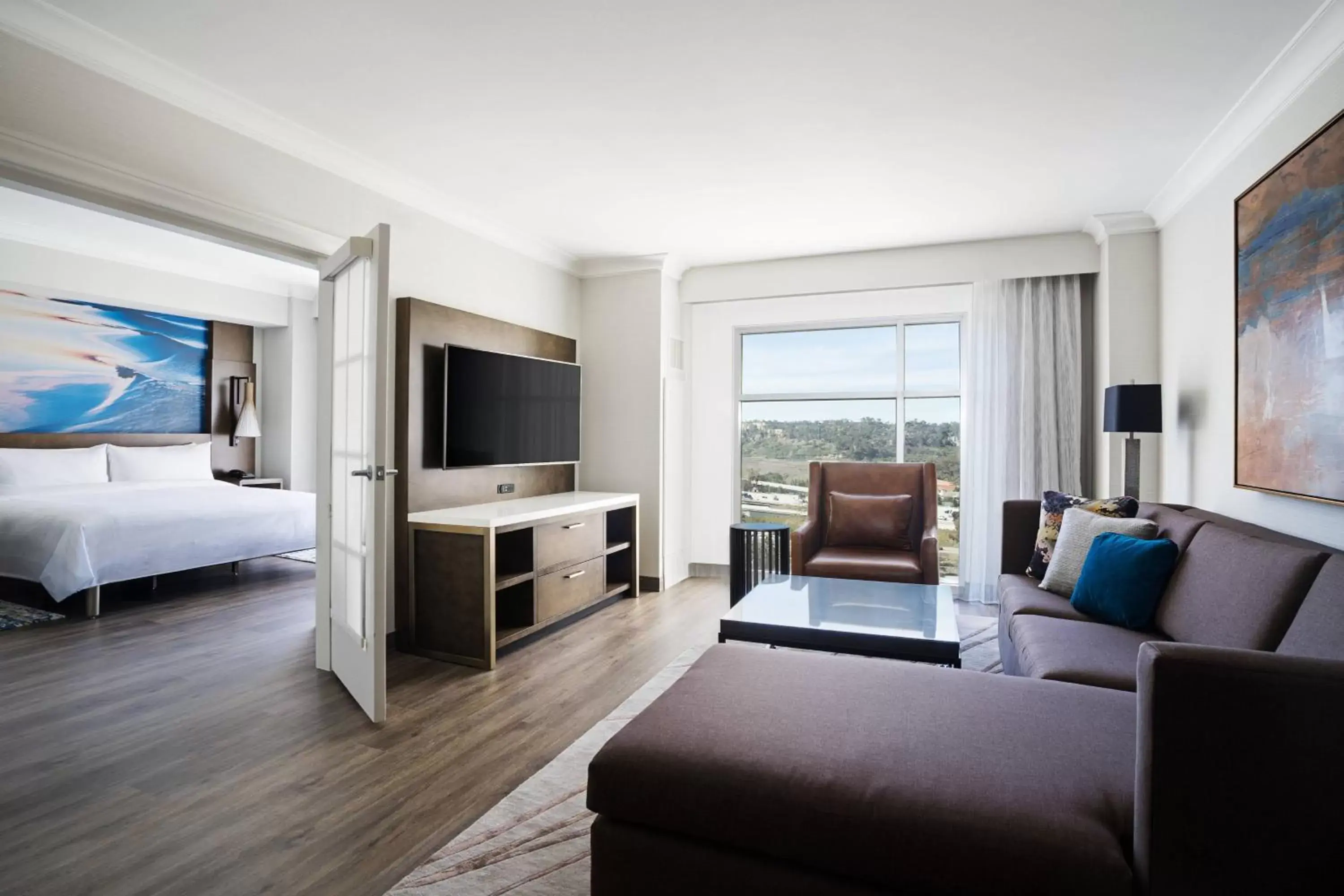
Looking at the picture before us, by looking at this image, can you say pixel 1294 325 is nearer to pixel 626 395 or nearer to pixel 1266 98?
pixel 1266 98

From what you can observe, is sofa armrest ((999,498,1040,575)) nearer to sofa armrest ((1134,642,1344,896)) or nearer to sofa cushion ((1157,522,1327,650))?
sofa cushion ((1157,522,1327,650))

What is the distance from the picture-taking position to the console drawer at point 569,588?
378cm

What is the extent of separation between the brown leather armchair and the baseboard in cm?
130

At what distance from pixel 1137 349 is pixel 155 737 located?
5.16 metres

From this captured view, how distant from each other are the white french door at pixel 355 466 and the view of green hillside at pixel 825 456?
11.2 ft

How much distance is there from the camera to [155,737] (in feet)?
8.34

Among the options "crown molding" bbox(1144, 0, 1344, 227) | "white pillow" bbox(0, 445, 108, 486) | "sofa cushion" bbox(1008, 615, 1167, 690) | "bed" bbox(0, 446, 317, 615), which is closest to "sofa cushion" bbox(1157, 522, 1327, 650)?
"sofa cushion" bbox(1008, 615, 1167, 690)

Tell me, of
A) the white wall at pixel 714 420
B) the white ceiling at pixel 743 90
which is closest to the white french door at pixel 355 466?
the white ceiling at pixel 743 90

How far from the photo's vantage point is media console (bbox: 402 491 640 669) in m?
3.33

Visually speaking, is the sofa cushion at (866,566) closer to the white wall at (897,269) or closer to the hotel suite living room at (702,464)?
the hotel suite living room at (702,464)

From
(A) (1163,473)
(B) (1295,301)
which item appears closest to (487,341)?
(B) (1295,301)

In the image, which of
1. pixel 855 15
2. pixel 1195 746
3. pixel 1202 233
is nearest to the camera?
pixel 1195 746

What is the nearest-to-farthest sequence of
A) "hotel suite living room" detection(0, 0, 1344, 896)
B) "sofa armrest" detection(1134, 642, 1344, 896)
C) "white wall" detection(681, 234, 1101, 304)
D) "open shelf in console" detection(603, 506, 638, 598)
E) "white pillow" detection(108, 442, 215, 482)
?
"sofa armrest" detection(1134, 642, 1344, 896) < "hotel suite living room" detection(0, 0, 1344, 896) < "white wall" detection(681, 234, 1101, 304) < "open shelf in console" detection(603, 506, 638, 598) < "white pillow" detection(108, 442, 215, 482)

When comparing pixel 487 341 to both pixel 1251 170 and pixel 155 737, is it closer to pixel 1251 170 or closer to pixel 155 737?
pixel 155 737
